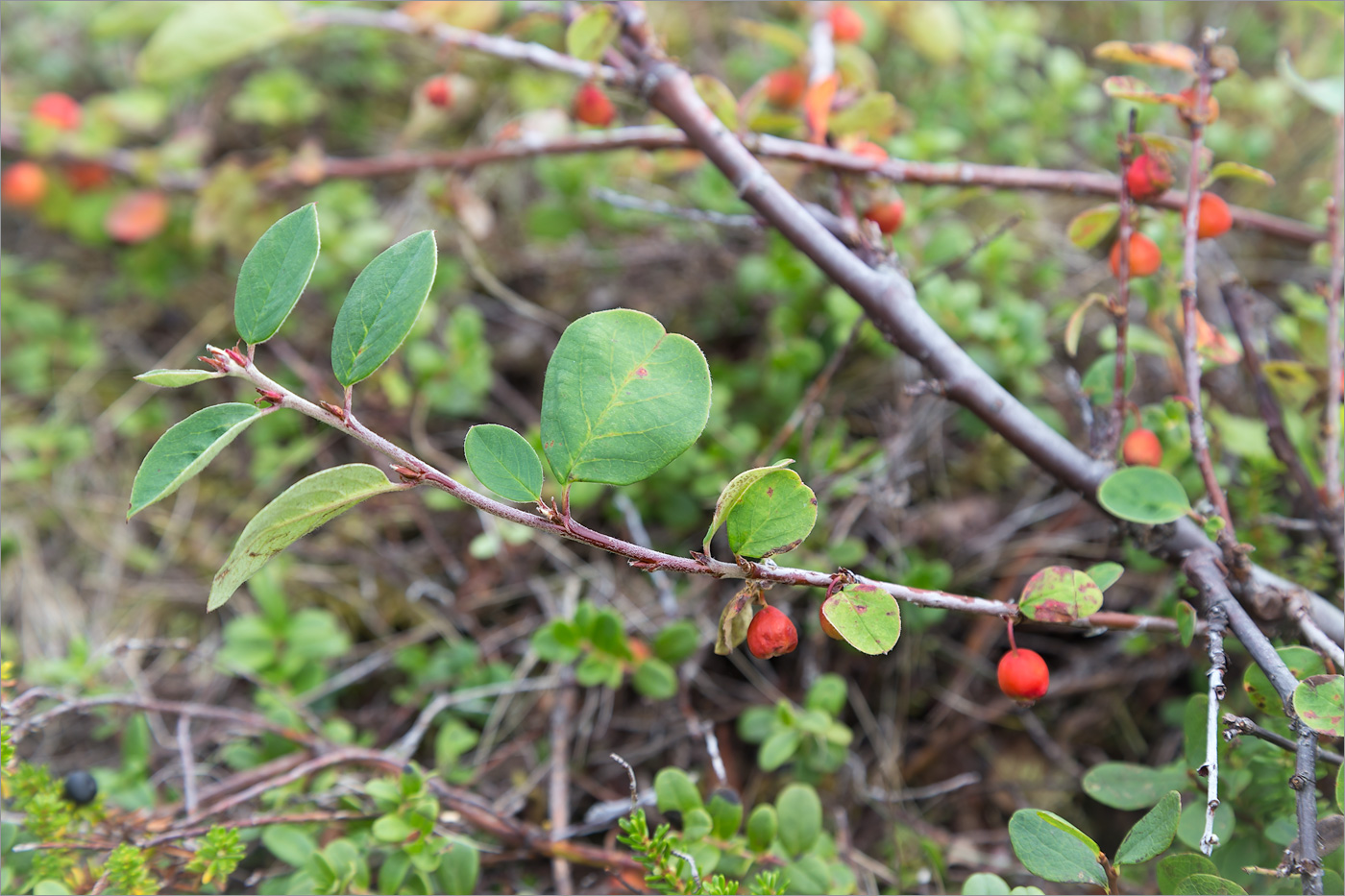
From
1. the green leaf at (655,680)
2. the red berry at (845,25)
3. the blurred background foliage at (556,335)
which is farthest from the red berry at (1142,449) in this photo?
the red berry at (845,25)

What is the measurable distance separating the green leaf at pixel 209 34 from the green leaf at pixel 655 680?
212cm

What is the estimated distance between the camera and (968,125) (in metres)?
2.57

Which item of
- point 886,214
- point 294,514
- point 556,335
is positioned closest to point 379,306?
point 294,514

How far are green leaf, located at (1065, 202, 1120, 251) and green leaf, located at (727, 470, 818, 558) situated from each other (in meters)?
0.81

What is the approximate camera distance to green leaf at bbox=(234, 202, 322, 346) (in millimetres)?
1017

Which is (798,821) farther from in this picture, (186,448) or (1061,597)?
(186,448)

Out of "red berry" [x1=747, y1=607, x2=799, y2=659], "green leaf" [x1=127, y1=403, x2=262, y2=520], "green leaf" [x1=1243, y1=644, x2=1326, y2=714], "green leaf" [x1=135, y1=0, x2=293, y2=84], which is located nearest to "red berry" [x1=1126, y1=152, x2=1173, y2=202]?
"green leaf" [x1=1243, y1=644, x2=1326, y2=714]

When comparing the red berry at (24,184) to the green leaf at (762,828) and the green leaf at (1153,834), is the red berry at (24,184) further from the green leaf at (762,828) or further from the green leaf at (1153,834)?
the green leaf at (1153,834)

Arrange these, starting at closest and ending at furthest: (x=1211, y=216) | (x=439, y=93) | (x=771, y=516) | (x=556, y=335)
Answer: (x=771, y=516) < (x=1211, y=216) < (x=439, y=93) < (x=556, y=335)

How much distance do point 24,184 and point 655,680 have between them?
101 inches

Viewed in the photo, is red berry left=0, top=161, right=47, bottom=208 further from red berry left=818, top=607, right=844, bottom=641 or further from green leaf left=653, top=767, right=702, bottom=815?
red berry left=818, top=607, right=844, bottom=641

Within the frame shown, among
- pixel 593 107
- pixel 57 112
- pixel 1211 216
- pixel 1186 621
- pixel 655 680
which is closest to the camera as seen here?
pixel 1186 621

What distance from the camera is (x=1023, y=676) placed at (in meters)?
1.14

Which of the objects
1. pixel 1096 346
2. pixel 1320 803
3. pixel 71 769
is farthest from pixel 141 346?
pixel 1320 803
